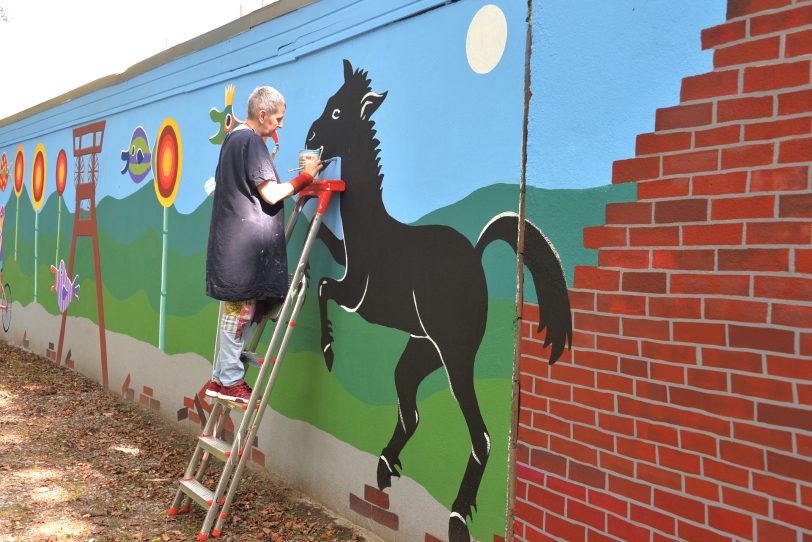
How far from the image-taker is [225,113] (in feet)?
18.0

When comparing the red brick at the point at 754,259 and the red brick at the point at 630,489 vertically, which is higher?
the red brick at the point at 754,259

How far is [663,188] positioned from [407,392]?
172cm

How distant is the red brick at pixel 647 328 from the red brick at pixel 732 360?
157 mm

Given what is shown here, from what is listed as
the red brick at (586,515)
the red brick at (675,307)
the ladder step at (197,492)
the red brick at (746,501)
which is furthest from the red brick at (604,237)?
the ladder step at (197,492)

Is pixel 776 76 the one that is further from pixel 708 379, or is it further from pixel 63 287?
pixel 63 287

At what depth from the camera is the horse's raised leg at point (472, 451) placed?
10.4 feet

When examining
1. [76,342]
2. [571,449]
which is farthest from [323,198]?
[76,342]

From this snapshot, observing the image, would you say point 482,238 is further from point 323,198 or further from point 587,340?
point 323,198

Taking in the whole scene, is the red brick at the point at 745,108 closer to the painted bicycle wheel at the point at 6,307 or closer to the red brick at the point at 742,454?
the red brick at the point at 742,454

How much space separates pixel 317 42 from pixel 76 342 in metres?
5.41

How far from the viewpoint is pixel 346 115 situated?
4172 mm

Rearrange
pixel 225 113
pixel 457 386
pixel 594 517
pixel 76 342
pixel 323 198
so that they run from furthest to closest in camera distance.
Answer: pixel 76 342 → pixel 225 113 → pixel 323 198 → pixel 457 386 → pixel 594 517

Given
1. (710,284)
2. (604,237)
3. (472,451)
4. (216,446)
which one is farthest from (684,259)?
(216,446)

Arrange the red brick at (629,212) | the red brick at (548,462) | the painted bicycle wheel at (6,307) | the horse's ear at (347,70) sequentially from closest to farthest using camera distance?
the red brick at (629,212)
the red brick at (548,462)
the horse's ear at (347,70)
the painted bicycle wheel at (6,307)
